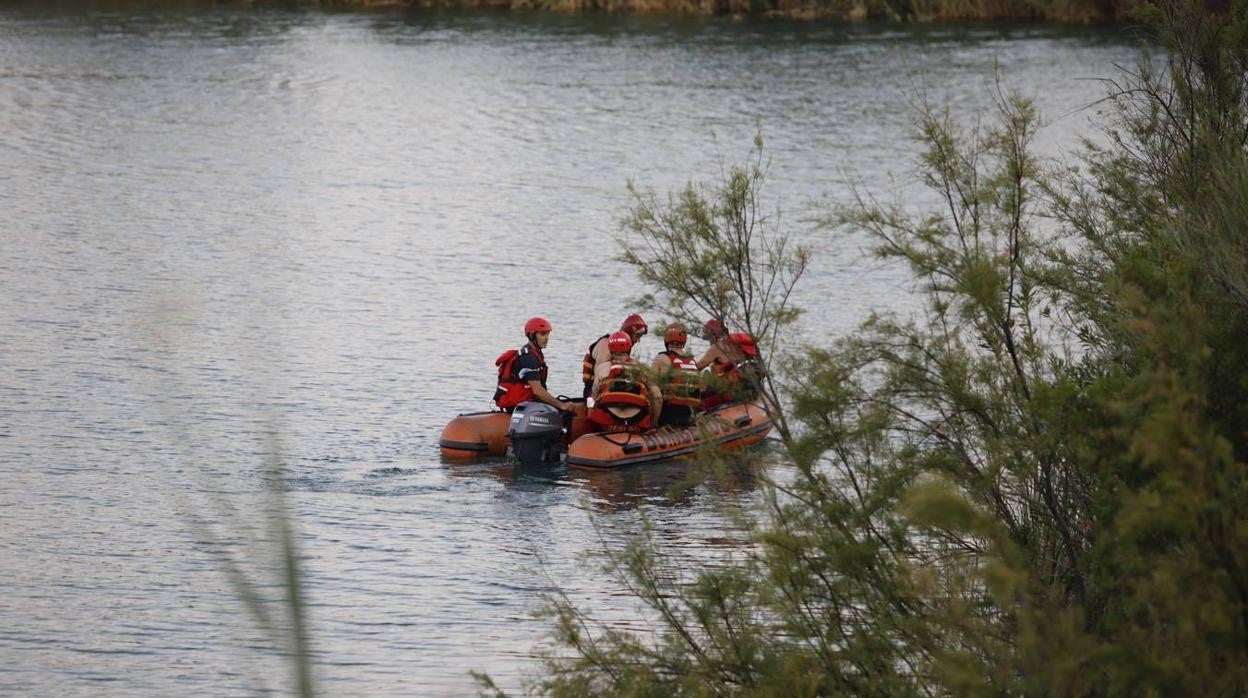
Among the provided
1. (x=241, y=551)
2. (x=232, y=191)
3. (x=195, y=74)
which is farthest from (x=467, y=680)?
(x=195, y=74)

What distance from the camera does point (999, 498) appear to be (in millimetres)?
7855

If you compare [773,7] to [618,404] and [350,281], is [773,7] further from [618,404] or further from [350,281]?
[618,404]

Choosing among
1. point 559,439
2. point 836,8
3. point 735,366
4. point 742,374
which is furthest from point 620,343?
point 836,8

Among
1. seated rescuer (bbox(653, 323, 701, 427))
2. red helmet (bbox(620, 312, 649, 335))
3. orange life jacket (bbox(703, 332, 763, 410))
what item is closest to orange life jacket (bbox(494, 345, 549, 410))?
red helmet (bbox(620, 312, 649, 335))

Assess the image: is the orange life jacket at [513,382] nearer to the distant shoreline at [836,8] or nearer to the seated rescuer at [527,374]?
the seated rescuer at [527,374]

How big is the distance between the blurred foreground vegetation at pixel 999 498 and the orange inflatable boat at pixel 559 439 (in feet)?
20.8

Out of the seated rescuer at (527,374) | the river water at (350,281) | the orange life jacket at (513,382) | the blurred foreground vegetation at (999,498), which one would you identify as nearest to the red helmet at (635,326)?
the seated rescuer at (527,374)

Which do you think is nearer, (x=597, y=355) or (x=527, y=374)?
(x=527, y=374)

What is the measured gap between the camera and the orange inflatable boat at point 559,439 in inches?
629

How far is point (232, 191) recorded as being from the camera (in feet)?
104

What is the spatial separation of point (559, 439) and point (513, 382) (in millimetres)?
694

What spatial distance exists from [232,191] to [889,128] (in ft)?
47.6

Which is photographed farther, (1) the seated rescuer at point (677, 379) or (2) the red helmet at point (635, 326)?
(2) the red helmet at point (635, 326)

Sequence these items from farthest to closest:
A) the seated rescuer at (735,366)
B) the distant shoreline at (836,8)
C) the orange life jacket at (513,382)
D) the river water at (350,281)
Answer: the distant shoreline at (836,8), the orange life jacket at (513,382), the river water at (350,281), the seated rescuer at (735,366)
